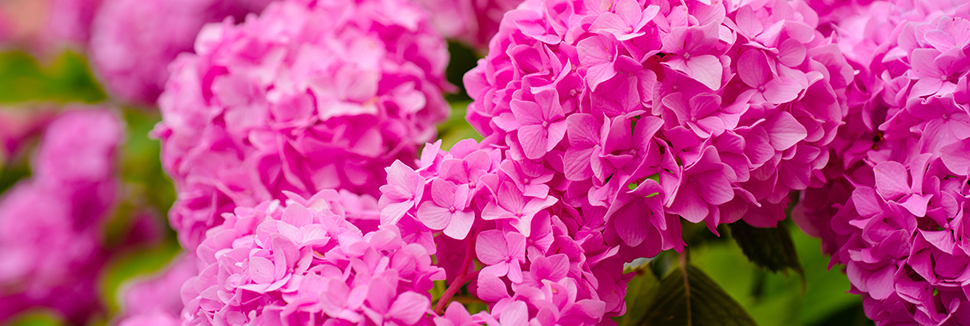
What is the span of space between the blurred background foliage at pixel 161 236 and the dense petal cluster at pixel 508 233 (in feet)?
0.87

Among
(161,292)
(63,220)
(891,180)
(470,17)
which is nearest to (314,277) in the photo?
(891,180)

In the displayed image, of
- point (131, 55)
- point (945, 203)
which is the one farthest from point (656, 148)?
point (131, 55)

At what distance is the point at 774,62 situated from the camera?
1.29 ft

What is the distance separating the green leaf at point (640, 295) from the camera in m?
0.55

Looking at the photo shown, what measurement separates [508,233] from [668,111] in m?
0.11

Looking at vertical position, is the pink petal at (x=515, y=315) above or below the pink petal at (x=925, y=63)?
below

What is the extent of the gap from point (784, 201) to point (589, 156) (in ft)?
0.44

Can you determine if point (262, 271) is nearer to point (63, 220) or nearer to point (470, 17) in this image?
point (470, 17)

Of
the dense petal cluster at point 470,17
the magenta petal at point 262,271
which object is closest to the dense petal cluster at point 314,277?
the magenta petal at point 262,271

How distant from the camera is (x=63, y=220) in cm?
111

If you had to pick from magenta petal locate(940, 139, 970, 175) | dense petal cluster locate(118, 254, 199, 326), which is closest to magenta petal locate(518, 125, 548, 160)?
magenta petal locate(940, 139, 970, 175)

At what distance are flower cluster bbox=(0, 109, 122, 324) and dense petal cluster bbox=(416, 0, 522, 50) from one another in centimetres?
61

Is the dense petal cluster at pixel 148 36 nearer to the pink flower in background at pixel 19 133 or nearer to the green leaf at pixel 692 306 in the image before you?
the pink flower in background at pixel 19 133

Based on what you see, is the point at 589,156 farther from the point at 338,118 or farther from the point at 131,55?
the point at 131,55
